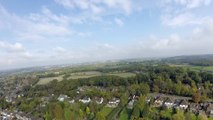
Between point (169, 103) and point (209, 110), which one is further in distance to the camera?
point (169, 103)

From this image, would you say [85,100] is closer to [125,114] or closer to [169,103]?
[125,114]

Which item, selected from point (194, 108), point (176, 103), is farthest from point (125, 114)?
point (194, 108)

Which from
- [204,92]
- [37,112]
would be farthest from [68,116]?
[204,92]

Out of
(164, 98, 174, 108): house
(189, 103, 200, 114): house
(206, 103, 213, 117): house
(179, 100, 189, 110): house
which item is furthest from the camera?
(164, 98, 174, 108): house

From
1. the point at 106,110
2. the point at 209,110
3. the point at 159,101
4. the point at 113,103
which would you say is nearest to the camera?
the point at 209,110

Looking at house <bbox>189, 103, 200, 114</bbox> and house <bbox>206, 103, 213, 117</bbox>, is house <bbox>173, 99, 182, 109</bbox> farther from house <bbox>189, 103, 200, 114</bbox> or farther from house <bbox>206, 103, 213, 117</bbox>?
house <bbox>206, 103, 213, 117</bbox>

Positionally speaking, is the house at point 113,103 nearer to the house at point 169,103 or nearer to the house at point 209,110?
the house at point 169,103

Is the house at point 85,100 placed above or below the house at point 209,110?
above

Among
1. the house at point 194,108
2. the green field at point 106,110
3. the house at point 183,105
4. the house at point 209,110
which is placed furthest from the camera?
the house at point 183,105

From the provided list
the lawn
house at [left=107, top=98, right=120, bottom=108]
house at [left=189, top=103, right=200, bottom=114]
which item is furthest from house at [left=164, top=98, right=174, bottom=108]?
house at [left=107, top=98, right=120, bottom=108]

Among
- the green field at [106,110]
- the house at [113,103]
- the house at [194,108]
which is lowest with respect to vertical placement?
the house at [194,108]

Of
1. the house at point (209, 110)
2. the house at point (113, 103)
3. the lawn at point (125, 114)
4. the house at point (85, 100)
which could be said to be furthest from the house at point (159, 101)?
the house at point (85, 100)

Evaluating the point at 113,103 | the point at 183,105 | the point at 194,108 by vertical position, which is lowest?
the point at 194,108
